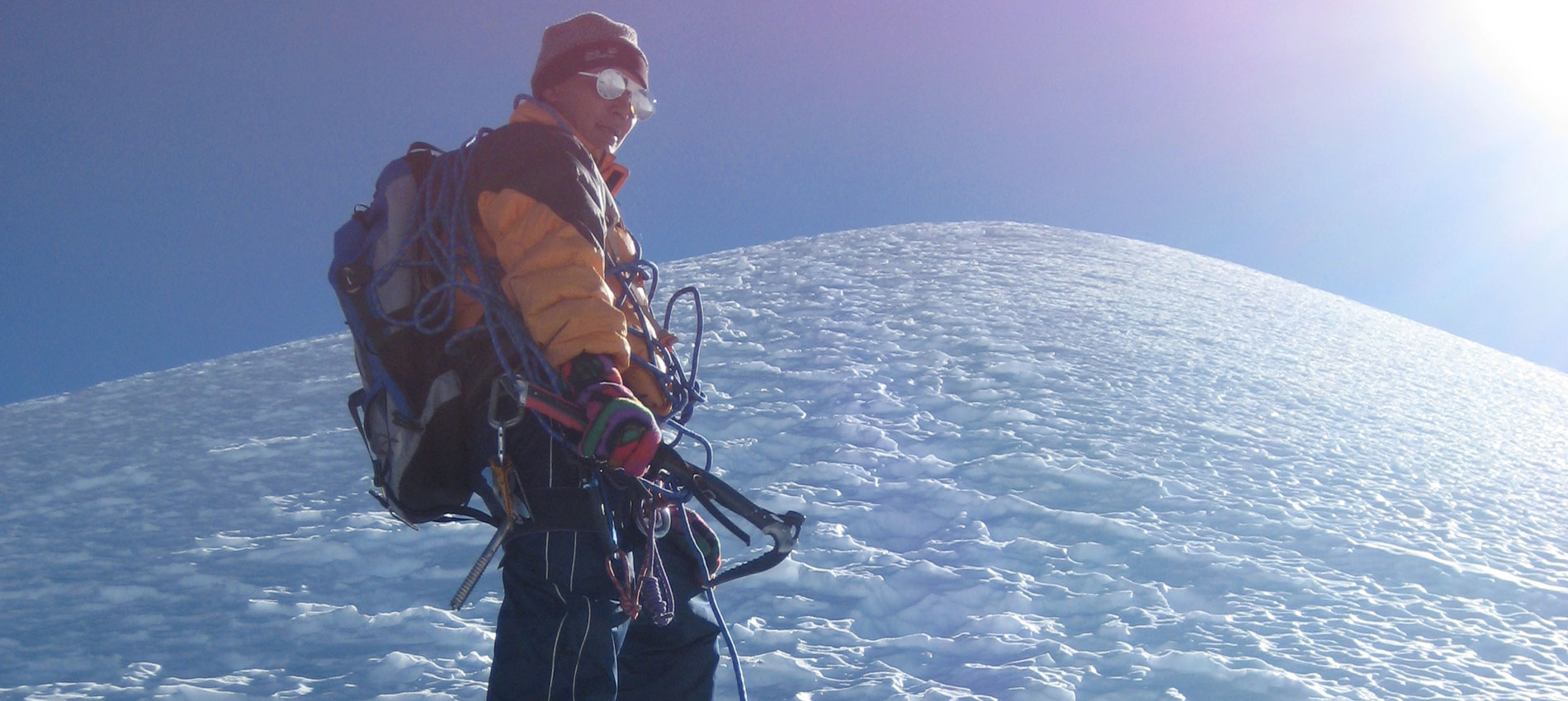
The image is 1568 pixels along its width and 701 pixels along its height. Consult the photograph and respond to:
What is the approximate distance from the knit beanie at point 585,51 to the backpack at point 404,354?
0.80ft

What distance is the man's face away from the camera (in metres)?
1.68

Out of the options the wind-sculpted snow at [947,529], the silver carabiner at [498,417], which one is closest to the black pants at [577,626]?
the silver carabiner at [498,417]

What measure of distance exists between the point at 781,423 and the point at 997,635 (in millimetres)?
1927

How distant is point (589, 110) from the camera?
1.68 meters

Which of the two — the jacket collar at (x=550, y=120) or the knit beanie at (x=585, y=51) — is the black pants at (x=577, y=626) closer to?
the jacket collar at (x=550, y=120)

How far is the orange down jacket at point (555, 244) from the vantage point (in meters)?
1.36

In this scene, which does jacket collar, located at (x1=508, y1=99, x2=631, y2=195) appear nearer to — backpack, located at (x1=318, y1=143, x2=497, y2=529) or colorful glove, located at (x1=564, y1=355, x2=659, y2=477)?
backpack, located at (x1=318, y1=143, x2=497, y2=529)

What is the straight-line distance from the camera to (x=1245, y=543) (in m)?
2.97

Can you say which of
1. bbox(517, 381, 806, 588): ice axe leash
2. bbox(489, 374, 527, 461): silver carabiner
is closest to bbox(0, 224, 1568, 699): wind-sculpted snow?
bbox(517, 381, 806, 588): ice axe leash

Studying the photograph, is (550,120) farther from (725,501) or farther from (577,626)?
(577,626)

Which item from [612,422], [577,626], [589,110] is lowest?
[577,626]

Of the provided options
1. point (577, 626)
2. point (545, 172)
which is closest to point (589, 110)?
point (545, 172)

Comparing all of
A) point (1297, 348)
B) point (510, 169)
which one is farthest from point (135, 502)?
point (1297, 348)

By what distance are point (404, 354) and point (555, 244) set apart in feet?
1.04
